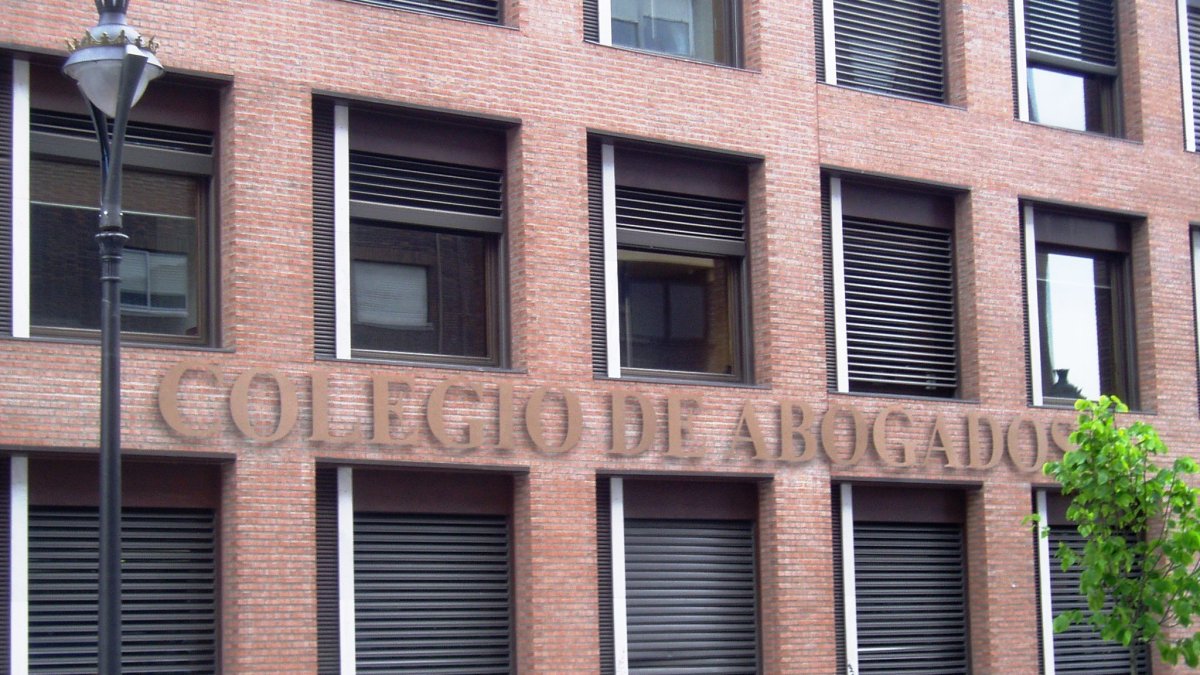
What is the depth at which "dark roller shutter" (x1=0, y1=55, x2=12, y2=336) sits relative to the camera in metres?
16.8

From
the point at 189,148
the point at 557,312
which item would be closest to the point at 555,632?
the point at 557,312

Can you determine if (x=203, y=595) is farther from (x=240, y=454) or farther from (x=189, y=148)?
(x=189, y=148)

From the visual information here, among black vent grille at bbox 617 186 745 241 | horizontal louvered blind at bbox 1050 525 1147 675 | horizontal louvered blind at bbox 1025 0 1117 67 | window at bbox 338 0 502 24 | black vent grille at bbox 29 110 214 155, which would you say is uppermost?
horizontal louvered blind at bbox 1025 0 1117 67

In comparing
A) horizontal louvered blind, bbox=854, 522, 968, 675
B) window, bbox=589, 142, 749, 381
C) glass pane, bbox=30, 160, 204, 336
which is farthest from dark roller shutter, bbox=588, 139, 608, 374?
glass pane, bbox=30, 160, 204, 336

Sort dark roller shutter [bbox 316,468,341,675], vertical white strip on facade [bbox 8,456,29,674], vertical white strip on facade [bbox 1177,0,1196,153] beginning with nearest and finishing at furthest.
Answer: vertical white strip on facade [bbox 8,456,29,674] < dark roller shutter [bbox 316,468,341,675] < vertical white strip on facade [bbox 1177,0,1196,153]

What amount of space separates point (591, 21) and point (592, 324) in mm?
3744

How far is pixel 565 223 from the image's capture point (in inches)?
790

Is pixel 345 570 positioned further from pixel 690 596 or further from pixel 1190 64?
pixel 1190 64

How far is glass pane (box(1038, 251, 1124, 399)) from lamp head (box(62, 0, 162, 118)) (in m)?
15.7

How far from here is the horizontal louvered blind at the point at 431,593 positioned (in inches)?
734

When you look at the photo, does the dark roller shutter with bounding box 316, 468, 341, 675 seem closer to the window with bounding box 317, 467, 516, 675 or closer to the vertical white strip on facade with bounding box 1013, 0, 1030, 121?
the window with bounding box 317, 467, 516, 675

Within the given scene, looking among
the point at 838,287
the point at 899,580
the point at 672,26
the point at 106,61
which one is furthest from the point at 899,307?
the point at 106,61

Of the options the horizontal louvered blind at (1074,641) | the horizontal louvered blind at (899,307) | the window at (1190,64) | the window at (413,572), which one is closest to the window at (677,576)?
the window at (413,572)

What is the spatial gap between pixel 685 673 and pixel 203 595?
598 centimetres
